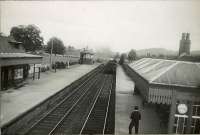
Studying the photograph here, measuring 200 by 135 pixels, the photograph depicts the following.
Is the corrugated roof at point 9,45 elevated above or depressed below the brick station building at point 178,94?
above

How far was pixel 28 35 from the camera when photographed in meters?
10.3

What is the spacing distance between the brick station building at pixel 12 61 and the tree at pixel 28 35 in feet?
1.96

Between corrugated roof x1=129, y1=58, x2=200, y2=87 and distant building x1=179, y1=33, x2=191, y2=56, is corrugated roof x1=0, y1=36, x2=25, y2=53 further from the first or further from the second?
distant building x1=179, y1=33, x2=191, y2=56

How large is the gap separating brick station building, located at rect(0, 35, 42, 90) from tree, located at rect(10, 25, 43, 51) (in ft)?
1.96

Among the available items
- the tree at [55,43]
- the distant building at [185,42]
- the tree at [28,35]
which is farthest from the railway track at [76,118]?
the distant building at [185,42]

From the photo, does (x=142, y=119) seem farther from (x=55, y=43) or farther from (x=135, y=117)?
(x=55, y=43)

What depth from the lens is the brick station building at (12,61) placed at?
11905 millimetres

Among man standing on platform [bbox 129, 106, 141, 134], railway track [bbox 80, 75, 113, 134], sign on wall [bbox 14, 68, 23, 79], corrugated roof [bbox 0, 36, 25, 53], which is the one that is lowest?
railway track [bbox 80, 75, 113, 134]

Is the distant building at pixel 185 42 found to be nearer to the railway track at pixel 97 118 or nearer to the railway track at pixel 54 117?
the railway track at pixel 97 118

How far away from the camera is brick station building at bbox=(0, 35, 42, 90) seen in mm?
11905

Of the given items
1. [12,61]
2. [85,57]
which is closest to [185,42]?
[12,61]

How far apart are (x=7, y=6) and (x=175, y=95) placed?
5.94 meters

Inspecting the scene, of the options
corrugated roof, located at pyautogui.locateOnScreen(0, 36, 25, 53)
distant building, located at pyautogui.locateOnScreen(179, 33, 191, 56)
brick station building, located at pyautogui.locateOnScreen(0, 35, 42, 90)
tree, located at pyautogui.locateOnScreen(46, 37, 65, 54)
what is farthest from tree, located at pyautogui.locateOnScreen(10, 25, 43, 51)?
distant building, located at pyautogui.locateOnScreen(179, 33, 191, 56)

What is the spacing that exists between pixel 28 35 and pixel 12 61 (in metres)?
1.88
